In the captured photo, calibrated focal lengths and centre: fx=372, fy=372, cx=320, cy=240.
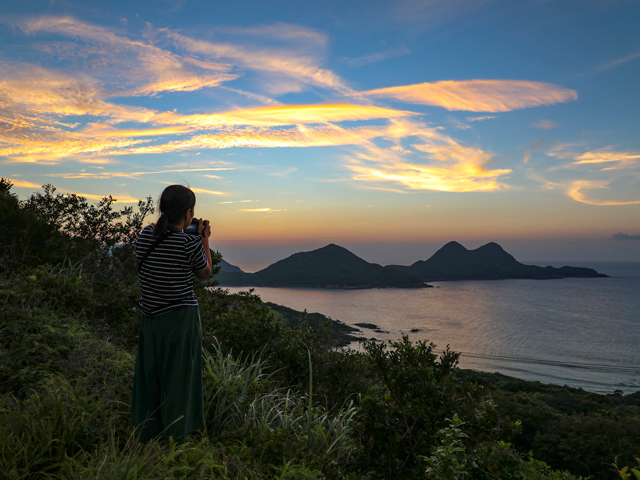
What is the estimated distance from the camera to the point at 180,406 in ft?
9.11

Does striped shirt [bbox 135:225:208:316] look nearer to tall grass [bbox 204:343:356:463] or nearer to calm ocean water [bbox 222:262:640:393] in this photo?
tall grass [bbox 204:343:356:463]

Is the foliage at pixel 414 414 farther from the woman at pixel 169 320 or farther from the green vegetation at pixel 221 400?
the woman at pixel 169 320

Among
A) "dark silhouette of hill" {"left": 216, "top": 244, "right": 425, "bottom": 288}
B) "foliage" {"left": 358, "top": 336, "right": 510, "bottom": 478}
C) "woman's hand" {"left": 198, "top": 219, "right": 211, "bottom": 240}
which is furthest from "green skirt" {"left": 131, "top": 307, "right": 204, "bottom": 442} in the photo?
"dark silhouette of hill" {"left": 216, "top": 244, "right": 425, "bottom": 288}

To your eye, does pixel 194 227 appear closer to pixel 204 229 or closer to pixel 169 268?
pixel 204 229

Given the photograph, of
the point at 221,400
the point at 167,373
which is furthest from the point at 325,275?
the point at 167,373

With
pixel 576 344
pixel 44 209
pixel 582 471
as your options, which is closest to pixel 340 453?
pixel 44 209

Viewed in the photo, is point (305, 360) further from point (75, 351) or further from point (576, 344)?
point (576, 344)

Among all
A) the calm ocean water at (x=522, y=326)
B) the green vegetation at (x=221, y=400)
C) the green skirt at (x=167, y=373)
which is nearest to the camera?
the green vegetation at (x=221, y=400)

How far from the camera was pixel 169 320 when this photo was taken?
2.69 m

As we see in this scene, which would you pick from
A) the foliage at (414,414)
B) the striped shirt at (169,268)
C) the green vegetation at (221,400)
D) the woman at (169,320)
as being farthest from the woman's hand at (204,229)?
the foliage at (414,414)

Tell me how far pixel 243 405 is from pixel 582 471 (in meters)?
23.3

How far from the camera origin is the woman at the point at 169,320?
2607mm

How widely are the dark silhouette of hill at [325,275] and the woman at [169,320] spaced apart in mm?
148385

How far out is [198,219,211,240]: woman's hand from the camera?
2768mm
